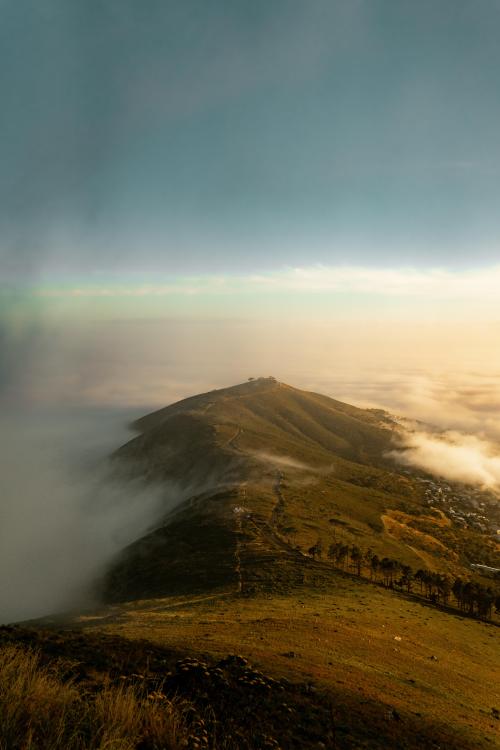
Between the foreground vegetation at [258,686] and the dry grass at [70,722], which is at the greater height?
the dry grass at [70,722]

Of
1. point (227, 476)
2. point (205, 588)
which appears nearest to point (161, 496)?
point (227, 476)

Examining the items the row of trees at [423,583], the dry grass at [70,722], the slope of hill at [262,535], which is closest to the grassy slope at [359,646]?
the row of trees at [423,583]

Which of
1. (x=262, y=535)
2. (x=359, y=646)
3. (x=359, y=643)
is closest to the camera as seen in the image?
(x=359, y=646)

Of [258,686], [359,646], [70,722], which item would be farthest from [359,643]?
[70,722]

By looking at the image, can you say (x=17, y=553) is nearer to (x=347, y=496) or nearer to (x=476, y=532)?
(x=347, y=496)

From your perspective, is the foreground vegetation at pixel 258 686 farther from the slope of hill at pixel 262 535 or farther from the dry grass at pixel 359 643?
the slope of hill at pixel 262 535

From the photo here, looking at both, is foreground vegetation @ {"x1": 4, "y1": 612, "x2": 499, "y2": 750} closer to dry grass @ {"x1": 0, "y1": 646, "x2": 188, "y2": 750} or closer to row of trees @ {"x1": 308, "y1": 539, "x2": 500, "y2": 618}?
dry grass @ {"x1": 0, "y1": 646, "x2": 188, "y2": 750}

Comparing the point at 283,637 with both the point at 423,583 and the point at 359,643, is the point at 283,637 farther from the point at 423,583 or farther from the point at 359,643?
the point at 423,583
